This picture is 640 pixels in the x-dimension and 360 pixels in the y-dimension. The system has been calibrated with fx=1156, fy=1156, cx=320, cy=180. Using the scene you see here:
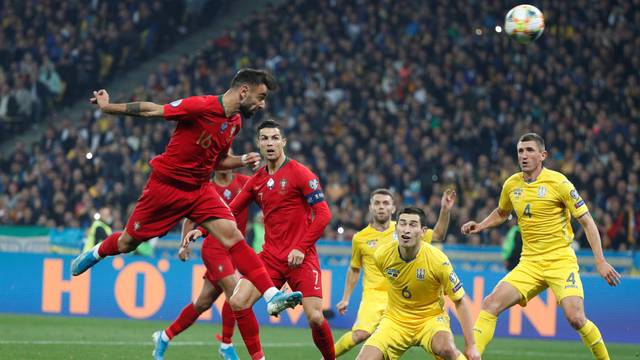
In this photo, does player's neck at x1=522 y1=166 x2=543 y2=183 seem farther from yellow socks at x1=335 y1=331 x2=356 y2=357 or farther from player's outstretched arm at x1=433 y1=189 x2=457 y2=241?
yellow socks at x1=335 y1=331 x2=356 y2=357

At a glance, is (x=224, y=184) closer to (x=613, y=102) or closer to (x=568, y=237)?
(x=568, y=237)

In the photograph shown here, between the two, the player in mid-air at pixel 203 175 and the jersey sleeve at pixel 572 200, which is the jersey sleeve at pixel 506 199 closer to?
the jersey sleeve at pixel 572 200

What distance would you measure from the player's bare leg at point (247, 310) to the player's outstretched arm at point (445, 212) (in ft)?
6.20

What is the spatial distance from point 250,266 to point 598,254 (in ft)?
10.4

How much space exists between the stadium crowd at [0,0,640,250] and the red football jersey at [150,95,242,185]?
11.2 meters

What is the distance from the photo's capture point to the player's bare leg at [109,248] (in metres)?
9.95

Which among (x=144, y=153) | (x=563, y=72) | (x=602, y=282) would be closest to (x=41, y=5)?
(x=144, y=153)

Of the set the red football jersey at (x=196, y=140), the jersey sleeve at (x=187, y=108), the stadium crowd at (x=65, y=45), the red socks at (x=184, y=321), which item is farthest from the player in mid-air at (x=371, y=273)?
the stadium crowd at (x=65, y=45)

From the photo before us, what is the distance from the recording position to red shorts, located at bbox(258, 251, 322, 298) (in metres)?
10.5

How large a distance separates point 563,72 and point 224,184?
12894 millimetres

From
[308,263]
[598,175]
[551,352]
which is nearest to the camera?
[308,263]

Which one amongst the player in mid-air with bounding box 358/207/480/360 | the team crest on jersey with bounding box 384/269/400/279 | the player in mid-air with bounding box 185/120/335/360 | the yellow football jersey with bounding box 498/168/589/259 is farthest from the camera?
the yellow football jersey with bounding box 498/168/589/259

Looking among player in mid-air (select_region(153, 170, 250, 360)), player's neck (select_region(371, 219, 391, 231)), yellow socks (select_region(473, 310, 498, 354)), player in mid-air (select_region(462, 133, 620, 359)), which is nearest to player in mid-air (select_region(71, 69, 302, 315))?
player in mid-air (select_region(153, 170, 250, 360))

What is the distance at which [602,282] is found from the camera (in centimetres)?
1664
